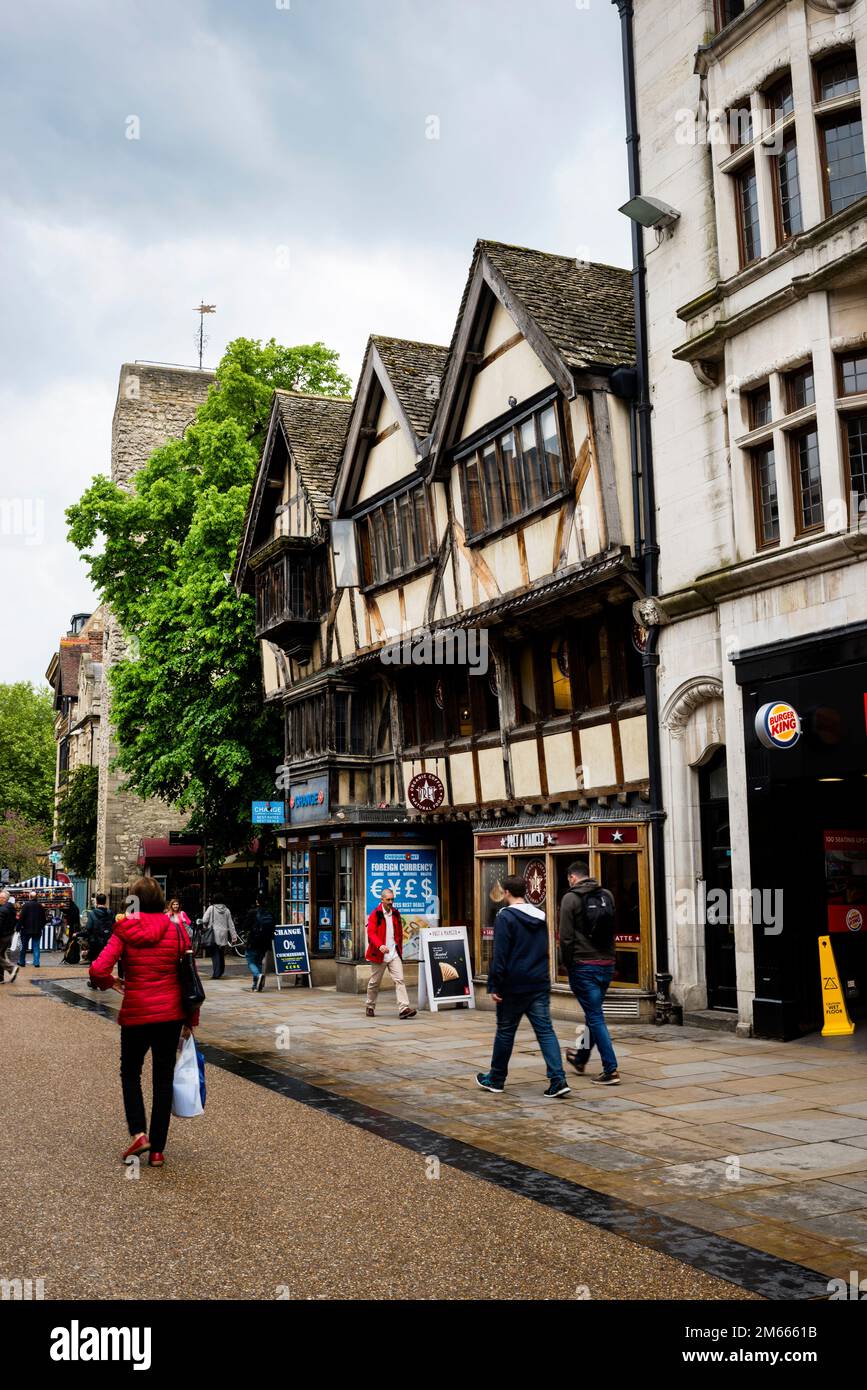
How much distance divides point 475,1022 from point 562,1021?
1.15 metres

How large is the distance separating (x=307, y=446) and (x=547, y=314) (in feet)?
31.3

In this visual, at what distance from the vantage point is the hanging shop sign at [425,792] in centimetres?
2005

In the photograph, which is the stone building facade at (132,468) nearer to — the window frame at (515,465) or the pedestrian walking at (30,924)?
the pedestrian walking at (30,924)

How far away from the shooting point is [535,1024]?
10273mm

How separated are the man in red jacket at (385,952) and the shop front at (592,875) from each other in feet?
6.15

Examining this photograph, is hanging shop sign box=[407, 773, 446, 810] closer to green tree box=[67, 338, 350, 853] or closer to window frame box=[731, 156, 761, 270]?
green tree box=[67, 338, 350, 853]

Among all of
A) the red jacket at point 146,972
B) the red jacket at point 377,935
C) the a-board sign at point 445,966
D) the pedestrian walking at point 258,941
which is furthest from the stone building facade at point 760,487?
the pedestrian walking at point 258,941

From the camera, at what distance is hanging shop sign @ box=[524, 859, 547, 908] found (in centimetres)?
1747

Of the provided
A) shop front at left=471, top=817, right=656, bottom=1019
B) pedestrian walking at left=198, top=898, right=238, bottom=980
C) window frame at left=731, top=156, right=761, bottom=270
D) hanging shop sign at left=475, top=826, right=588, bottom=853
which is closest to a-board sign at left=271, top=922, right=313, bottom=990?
pedestrian walking at left=198, top=898, right=238, bottom=980

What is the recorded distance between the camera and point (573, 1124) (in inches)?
361

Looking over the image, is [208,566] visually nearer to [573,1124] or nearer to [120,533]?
[120,533]

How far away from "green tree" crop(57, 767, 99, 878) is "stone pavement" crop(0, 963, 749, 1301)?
39.3 metres
